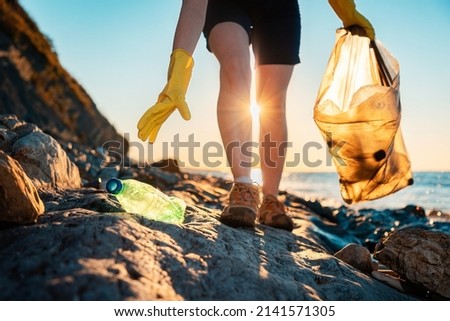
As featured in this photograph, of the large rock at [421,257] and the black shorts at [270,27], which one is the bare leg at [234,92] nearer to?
the black shorts at [270,27]

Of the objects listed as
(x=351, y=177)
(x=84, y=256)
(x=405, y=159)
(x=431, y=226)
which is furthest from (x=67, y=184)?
(x=431, y=226)

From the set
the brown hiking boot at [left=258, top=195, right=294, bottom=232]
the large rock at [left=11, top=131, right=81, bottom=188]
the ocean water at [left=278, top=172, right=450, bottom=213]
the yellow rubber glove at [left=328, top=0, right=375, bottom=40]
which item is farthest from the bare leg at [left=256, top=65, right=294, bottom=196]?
the ocean water at [left=278, top=172, right=450, bottom=213]

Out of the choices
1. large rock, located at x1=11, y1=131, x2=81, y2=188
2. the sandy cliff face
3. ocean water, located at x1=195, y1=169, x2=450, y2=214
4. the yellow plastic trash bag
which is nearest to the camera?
large rock, located at x1=11, y1=131, x2=81, y2=188

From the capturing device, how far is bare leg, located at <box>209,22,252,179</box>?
7.18 ft

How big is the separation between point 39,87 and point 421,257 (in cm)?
1429

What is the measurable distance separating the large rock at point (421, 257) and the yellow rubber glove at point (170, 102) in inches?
48.2

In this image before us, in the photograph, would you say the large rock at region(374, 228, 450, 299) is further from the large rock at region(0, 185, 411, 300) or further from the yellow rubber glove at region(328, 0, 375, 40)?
the yellow rubber glove at region(328, 0, 375, 40)

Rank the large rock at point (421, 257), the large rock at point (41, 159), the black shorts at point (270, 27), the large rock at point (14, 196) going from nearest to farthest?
1. the large rock at point (14, 196)
2. the large rock at point (421, 257)
3. the large rock at point (41, 159)
4. the black shorts at point (270, 27)

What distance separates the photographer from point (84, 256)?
1.00m

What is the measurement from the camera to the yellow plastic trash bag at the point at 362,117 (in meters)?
2.46

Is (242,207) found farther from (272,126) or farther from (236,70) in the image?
(236,70)

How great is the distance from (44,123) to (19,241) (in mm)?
11899

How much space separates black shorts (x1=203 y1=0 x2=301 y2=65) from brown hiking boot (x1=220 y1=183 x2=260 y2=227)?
3.03 ft

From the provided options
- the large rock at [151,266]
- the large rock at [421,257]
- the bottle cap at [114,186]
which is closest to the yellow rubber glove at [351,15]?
the large rock at [421,257]
